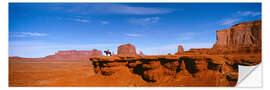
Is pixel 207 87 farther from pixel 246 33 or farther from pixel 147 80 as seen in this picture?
pixel 246 33

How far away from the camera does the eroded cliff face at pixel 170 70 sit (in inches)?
314

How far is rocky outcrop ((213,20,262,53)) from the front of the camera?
1004 cm

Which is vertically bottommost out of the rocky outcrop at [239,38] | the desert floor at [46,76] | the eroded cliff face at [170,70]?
the desert floor at [46,76]

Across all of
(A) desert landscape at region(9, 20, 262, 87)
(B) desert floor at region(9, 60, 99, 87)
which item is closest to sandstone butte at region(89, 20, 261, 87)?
(A) desert landscape at region(9, 20, 262, 87)

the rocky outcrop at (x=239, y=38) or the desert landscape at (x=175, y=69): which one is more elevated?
the rocky outcrop at (x=239, y=38)

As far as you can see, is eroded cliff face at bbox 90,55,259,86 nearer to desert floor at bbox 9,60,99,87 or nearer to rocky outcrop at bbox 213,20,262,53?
desert floor at bbox 9,60,99,87

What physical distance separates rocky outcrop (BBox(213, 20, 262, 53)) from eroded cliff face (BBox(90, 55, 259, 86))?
2596 millimetres

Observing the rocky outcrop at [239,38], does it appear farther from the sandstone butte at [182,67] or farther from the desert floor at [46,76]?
the desert floor at [46,76]

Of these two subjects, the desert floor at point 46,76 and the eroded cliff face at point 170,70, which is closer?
the eroded cliff face at point 170,70

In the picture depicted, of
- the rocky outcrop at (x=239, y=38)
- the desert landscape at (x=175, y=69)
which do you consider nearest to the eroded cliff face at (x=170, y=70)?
the desert landscape at (x=175, y=69)

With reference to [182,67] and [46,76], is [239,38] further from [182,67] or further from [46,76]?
[46,76]

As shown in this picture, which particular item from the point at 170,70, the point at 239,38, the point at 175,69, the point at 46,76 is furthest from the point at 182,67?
the point at 46,76
